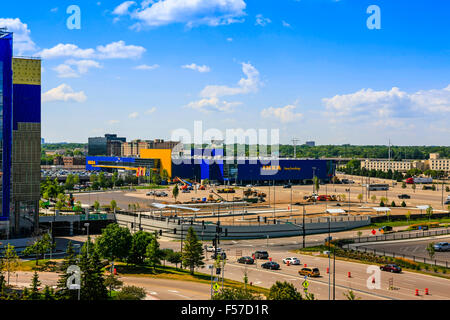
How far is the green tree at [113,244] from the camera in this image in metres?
45.2

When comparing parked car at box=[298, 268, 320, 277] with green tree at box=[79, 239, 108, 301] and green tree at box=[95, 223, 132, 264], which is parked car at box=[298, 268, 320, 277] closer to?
green tree at box=[95, 223, 132, 264]

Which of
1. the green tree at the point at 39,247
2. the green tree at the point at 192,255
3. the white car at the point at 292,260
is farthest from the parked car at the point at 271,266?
the green tree at the point at 39,247

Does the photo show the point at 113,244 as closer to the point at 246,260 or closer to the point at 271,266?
the point at 246,260

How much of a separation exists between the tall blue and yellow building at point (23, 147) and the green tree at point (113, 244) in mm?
16970

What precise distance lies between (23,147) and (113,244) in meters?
21.8

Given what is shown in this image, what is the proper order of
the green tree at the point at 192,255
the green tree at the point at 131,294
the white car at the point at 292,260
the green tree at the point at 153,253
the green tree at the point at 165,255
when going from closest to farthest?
the green tree at the point at 131,294
the green tree at the point at 192,255
the green tree at the point at 153,253
the green tree at the point at 165,255
the white car at the point at 292,260

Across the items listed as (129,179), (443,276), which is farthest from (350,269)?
(129,179)

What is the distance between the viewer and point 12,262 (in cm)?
4034

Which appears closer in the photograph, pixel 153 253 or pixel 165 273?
pixel 165 273

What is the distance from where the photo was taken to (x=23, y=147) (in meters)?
58.6

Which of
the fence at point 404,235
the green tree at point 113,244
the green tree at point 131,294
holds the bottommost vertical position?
the fence at point 404,235

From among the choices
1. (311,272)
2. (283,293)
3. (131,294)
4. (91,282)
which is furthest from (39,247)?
(283,293)

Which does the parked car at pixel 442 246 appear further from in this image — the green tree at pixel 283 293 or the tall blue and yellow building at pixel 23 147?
the tall blue and yellow building at pixel 23 147

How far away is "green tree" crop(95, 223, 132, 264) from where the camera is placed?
45.2 m
